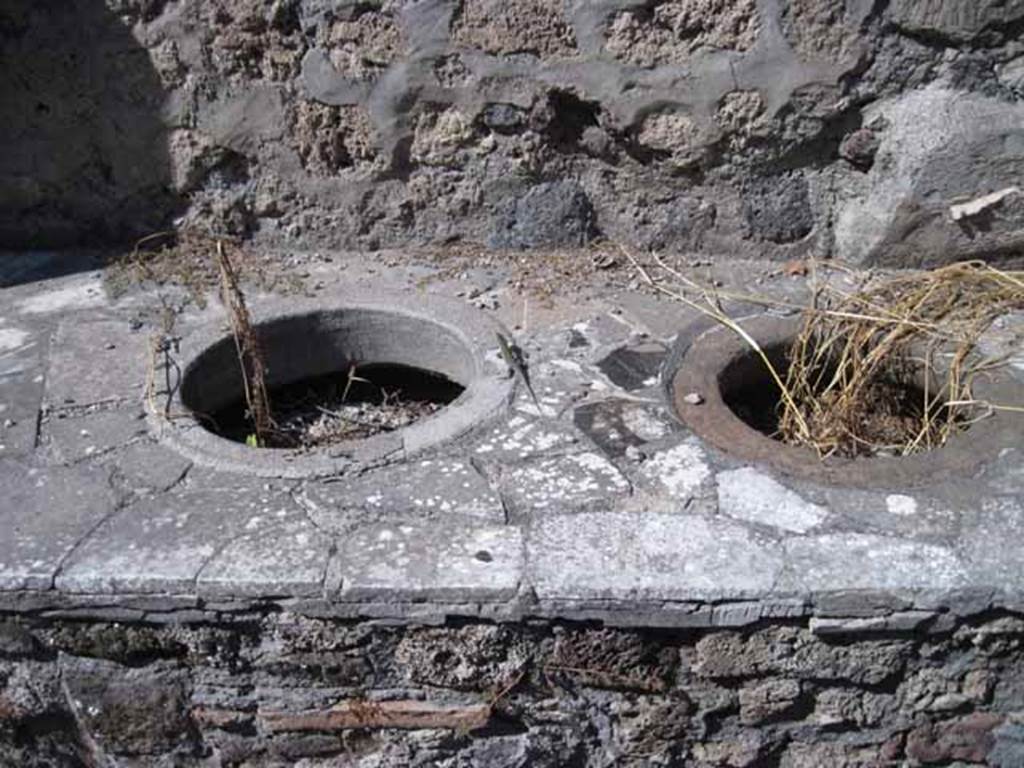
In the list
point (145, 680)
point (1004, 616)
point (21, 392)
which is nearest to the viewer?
point (1004, 616)

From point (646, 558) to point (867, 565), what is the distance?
429mm

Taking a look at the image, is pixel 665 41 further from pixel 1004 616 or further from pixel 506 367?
pixel 1004 616

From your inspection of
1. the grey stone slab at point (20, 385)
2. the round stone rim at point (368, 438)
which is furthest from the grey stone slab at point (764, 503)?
the grey stone slab at point (20, 385)

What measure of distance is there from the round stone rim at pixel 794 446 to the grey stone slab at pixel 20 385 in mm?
1572

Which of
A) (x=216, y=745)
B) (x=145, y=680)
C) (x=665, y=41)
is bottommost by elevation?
(x=216, y=745)

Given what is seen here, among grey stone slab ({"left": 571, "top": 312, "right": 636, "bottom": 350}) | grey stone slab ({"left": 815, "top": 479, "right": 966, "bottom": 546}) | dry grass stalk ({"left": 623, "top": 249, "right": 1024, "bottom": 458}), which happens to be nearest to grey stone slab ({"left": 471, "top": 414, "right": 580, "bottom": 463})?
grey stone slab ({"left": 571, "top": 312, "right": 636, "bottom": 350})

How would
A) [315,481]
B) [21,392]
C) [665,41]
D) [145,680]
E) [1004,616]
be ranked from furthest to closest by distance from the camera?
[665,41], [21,392], [315,481], [145,680], [1004,616]

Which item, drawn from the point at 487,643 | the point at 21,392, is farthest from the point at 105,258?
the point at 487,643

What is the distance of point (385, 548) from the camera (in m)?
2.16

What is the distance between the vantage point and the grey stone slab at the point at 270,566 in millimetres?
2074

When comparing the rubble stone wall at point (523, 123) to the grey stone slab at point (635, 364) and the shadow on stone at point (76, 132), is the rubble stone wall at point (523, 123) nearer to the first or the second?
the shadow on stone at point (76, 132)

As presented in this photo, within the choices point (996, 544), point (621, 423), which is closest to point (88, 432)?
point (621, 423)

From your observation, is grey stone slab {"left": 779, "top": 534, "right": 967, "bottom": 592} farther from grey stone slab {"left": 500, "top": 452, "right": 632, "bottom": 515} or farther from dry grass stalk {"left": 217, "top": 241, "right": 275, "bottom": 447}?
dry grass stalk {"left": 217, "top": 241, "right": 275, "bottom": 447}

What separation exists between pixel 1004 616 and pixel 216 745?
1650mm
